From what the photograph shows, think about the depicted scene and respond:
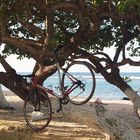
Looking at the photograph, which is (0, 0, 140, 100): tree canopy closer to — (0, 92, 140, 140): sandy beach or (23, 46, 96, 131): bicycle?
(23, 46, 96, 131): bicycle

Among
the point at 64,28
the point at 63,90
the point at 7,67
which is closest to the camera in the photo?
the point at 63,90

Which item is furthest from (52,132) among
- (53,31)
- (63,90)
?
(63,90)

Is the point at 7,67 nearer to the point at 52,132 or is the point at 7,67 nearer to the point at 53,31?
the point at 53,31

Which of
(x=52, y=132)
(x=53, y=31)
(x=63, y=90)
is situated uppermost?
(x=53, y=31)

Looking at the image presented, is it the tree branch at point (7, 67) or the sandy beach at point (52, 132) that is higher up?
the tree branch at point (7, 67)

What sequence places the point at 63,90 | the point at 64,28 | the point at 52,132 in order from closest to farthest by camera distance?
the point at 63,90, the point at 64,28, the point at 52,132

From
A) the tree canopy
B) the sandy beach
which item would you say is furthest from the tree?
the sandy beach

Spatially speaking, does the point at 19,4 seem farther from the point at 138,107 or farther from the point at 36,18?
the point at 138,107

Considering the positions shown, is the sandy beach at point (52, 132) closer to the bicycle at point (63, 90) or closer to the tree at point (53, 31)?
the tree at point (53, 31)

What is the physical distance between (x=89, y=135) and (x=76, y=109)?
492 centimetres

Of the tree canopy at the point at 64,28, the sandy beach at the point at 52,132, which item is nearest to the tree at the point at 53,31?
the tree canopy at the point at 64,28

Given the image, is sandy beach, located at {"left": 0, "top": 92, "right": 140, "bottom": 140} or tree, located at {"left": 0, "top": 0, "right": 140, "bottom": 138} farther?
sandy beach, located at {"left": 0, "top": 92, "right": 140, "bottom": 140}

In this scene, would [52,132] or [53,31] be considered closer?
[53,31]

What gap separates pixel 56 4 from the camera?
1048cm
